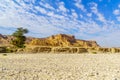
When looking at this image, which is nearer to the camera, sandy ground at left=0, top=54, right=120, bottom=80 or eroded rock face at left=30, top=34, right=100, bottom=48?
sandy ground at left=0, top=54, right=120, bottom=80

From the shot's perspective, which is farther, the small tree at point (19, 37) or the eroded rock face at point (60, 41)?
the eroded rock face at point (60, 41)

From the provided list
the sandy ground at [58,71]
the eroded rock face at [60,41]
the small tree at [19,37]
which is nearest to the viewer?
the sandy ground at [58,71]

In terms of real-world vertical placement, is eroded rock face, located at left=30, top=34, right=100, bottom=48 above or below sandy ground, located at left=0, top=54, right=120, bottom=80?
above

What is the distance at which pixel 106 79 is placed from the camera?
40.9 feet

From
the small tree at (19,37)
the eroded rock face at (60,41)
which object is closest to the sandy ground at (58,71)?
the small tree at (19,37)

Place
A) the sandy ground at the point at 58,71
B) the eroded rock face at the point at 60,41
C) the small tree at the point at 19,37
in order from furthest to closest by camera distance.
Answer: the eroded rock face at the point at 60,41 < the small tree at the point at 19,37 < the sandy ground at the point at 58,71

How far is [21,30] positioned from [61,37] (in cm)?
11399

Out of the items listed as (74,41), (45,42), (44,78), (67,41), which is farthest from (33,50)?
(74,41)

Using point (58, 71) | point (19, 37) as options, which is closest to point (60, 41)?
point (19, 37)

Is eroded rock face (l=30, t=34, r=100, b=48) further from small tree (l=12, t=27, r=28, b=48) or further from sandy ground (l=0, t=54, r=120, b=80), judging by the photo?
sandy ground (l=0, t=54, r=120, b=80)

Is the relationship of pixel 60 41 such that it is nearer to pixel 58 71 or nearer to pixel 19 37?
pixel 19 37

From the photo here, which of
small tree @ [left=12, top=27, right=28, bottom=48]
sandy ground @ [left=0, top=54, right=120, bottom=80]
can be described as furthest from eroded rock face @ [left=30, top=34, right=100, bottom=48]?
sandy ground @ [left=0, top=54, right=120, bottom=80]

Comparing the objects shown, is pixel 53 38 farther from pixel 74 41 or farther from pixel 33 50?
pixel 33 50

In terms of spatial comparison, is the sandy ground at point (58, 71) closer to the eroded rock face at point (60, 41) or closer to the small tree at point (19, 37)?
the small tree at point (19, 37)
